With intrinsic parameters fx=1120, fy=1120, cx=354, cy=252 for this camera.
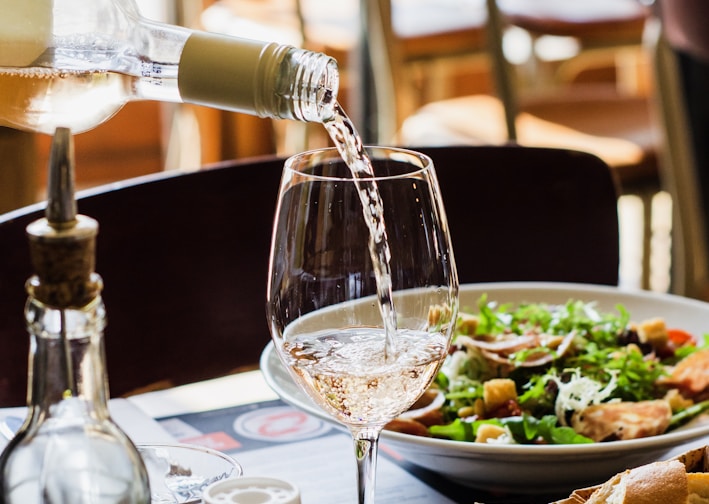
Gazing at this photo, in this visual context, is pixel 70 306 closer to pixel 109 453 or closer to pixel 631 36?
pixel 109 453

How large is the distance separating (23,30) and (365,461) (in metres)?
0.35

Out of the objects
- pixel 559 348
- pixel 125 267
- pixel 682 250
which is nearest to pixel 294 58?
pixel 559 348

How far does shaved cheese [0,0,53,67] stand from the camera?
0.71m

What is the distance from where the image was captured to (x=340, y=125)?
0.70 meters

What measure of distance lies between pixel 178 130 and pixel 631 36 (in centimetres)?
193

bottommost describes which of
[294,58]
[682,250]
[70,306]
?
A: [682,250]

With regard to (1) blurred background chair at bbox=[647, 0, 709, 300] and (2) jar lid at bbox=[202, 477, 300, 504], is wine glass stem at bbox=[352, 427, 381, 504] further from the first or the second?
(1) blurred background chair at bbox=[647, 0, 709, 300]

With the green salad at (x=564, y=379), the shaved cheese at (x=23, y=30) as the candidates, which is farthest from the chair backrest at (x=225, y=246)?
the shaved cheese at (x=23, y=30)

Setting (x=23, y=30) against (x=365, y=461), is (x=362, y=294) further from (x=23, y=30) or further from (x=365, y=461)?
(x=23, y=30)

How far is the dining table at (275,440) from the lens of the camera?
2.75 feet

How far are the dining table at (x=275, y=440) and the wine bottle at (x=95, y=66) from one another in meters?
0.27

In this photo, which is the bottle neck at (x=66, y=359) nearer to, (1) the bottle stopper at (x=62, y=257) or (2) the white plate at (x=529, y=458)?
(1) the bottle stopper at (x=62, y=257)

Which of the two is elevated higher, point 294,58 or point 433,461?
point 294,58

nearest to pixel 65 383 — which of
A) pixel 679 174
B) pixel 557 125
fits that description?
pixel 679 174
